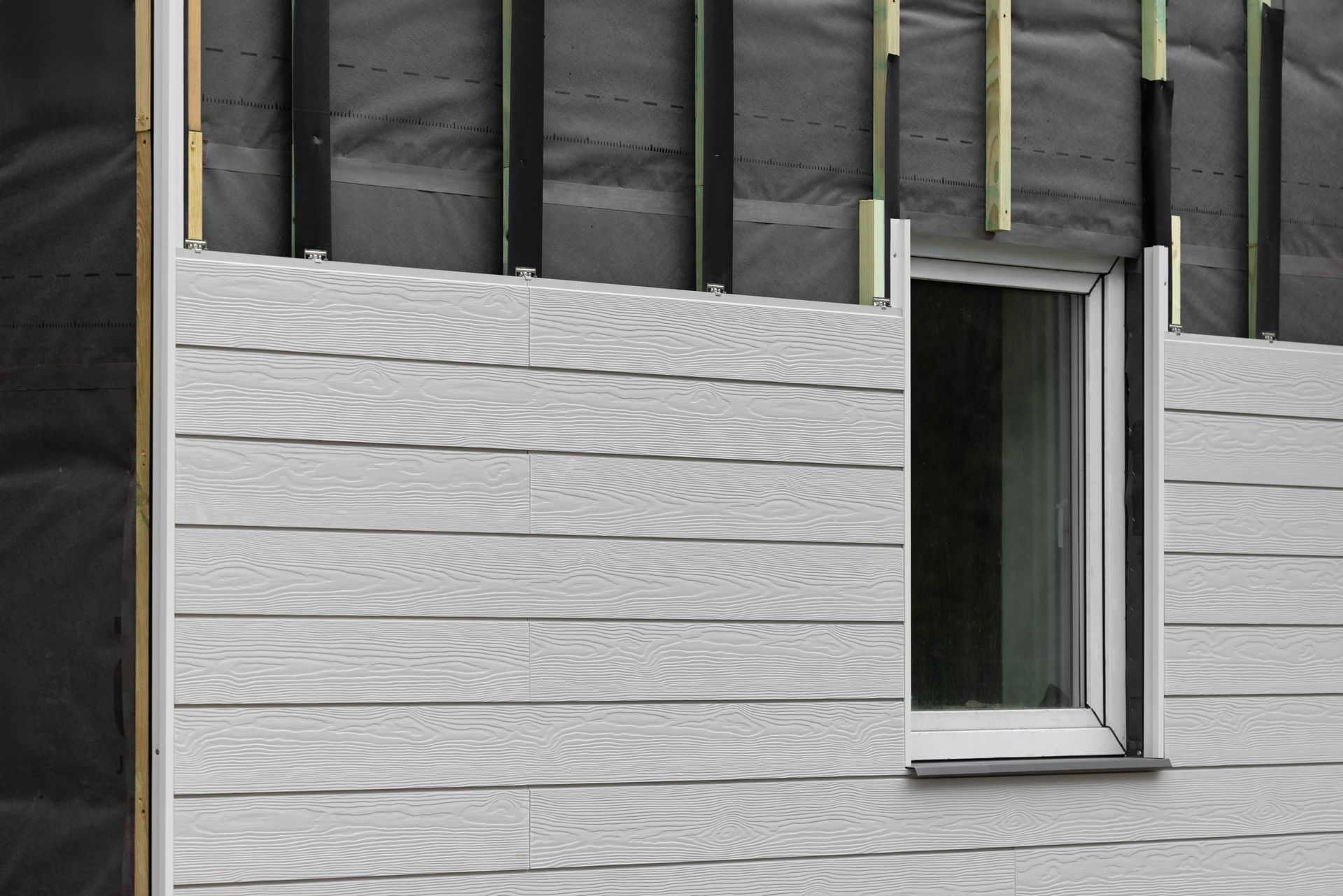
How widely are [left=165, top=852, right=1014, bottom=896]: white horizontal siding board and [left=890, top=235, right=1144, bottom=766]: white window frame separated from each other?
33 centimetres

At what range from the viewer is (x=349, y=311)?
12.5ft

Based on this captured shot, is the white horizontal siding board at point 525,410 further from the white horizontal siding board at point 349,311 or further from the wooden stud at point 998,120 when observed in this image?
the wooden stud at point 998,120

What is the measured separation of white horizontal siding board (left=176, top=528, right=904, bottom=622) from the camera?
366 cm

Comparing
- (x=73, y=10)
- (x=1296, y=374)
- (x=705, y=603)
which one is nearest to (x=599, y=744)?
(x=705, y=603)

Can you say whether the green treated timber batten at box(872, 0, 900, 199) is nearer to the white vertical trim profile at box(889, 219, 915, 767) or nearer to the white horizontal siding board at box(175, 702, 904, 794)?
the white vertical trim profile at box(889, 219, 915, 767)

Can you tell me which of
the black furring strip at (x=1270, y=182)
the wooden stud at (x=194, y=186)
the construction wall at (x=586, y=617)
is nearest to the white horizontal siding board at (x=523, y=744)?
the construction wall at (x=586, y=617)

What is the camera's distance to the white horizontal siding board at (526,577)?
3662mm

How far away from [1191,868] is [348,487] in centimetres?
282

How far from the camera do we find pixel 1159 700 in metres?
Answer: 4.73

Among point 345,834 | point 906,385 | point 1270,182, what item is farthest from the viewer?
point 1270,182

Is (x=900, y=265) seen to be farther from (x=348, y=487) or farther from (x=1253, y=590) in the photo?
(x=348, y=487)

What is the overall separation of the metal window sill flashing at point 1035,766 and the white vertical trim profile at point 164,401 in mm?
2016

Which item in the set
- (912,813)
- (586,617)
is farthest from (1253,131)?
(586,617)

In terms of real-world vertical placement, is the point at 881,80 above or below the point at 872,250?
above
